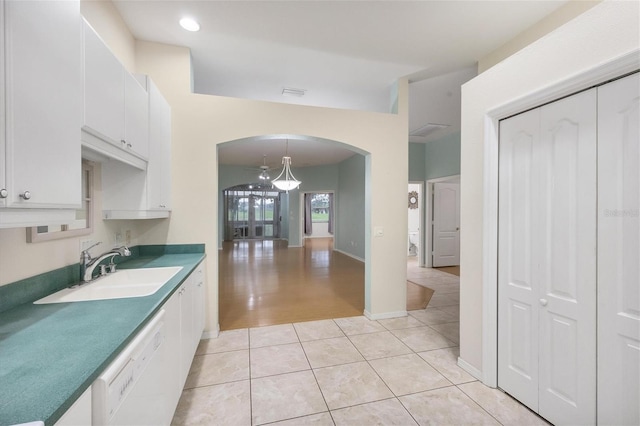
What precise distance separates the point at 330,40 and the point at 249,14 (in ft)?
2.85

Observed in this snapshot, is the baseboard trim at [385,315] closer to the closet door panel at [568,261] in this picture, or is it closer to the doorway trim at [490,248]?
the doorway trim at [490,248]

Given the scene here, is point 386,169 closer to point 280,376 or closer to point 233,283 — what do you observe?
point 280,376

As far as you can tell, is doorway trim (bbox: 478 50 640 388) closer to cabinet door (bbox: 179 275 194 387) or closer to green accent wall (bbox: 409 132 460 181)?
cabinet door (bbox: 179 275 194 387)

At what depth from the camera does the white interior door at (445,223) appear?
6.82m

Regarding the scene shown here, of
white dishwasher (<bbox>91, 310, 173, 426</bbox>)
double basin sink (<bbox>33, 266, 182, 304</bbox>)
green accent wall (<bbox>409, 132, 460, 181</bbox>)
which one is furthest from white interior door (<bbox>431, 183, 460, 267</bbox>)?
white dishwasher (<bbox>91, 310, 173, 426</bbox>)

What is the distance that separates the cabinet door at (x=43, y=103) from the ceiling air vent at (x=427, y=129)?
551cm

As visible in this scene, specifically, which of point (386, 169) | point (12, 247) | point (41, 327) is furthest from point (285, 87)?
point (41, 327)

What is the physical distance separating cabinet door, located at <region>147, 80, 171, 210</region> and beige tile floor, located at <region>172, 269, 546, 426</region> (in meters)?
1.58

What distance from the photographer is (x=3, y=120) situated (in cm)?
86

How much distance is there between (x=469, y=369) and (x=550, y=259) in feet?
4.04

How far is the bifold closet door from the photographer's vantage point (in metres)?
1.57

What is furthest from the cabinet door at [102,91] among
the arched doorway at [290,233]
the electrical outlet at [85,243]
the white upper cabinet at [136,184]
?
the arched doorway at [290,233]

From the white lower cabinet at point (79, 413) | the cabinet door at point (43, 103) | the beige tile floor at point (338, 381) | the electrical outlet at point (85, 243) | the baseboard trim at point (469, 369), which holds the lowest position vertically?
the beige tile floor at point (338, 381)

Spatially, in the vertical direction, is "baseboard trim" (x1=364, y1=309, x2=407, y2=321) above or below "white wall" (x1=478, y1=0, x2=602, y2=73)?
below
